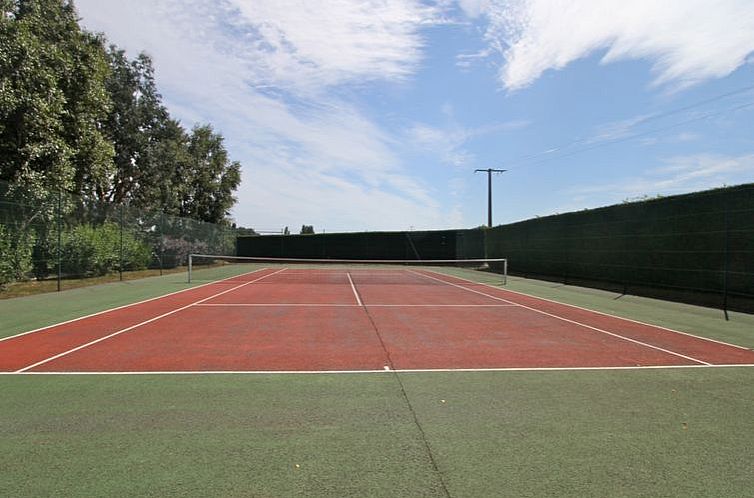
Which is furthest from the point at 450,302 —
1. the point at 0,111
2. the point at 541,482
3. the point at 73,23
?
the point at 73,23

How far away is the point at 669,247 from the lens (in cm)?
1638

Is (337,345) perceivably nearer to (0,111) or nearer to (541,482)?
(541,482)

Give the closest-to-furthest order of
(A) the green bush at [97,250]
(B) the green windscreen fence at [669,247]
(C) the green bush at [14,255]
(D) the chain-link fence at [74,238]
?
(B) the green windscreen fence at [669,247], (C) the green bush at [14,255], (D) the chain-link fence at [74,238], (A) the green bush at [97,250]

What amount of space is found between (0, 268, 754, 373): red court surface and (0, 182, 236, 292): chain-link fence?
5.42 m

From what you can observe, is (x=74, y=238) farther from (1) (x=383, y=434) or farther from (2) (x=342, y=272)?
(1) (x=383, y=434)

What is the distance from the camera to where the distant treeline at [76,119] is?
1667cm

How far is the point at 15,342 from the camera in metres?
8.18

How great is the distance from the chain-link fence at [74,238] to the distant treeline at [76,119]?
63 cm

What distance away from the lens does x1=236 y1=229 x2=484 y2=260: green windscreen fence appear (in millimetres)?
43000

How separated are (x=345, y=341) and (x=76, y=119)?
1820cm

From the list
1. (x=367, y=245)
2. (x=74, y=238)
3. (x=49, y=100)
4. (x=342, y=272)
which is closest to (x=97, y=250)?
(x=74, y=238)

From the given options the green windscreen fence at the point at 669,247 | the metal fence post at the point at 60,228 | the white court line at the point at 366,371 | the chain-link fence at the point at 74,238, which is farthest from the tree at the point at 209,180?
the white court line at the point at 366,371

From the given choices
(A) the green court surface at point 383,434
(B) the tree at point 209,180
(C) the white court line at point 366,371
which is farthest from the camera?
Answer: (B) the tree at point 209,180

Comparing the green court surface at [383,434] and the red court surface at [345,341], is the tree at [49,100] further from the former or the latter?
the green court surface at [383,434]
